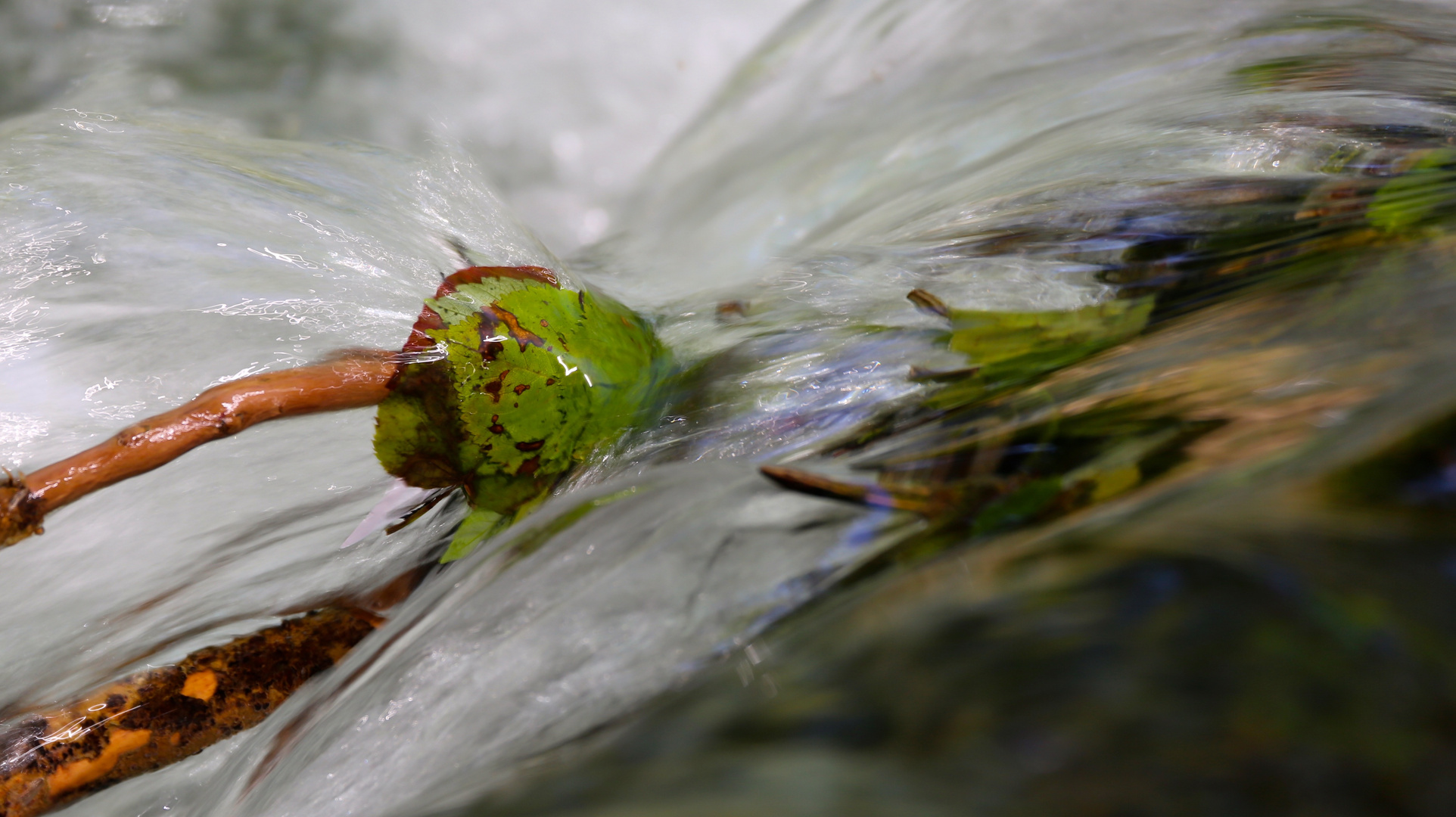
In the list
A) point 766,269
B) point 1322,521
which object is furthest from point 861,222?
point 1322,521

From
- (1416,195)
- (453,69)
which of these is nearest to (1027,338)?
(1416,195)

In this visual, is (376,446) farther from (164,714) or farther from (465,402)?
(164,714)

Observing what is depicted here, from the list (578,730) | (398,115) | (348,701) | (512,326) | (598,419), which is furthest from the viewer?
(398,115)

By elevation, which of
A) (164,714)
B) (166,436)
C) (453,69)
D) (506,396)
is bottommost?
(164,714)

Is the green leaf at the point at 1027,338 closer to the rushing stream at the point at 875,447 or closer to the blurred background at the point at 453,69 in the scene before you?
the rushing stream at the point at 875,447

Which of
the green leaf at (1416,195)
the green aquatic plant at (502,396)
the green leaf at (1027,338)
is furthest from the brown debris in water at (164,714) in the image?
the green leaf at (1416,195)

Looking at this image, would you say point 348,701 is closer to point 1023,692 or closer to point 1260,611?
point 1023,692
